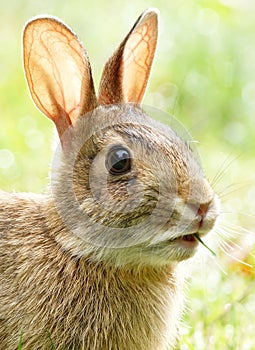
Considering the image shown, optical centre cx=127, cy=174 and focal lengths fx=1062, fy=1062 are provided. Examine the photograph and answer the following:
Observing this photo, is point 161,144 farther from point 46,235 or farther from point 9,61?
point 9,61

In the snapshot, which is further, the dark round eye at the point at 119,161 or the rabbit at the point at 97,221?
the dark round eye at the point at 119,161

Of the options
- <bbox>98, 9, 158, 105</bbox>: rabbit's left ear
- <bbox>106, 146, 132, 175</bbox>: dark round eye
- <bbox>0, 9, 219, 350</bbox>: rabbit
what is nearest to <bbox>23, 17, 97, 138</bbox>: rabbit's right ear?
<bbox>0, 9, 219, 350</bbox>: rabbit

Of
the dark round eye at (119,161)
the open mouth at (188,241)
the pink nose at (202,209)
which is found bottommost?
the open mouth at (188,241)

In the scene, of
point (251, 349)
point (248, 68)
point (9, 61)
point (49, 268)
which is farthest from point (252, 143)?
point (49, 268)

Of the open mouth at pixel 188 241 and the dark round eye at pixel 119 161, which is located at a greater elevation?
the dark round eye at pixel 119 161

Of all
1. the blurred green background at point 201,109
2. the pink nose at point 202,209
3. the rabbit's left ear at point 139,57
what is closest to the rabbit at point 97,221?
the pink nose at point 202,209

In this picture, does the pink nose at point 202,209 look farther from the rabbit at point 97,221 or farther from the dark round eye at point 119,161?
the dark round eye at point 119,161

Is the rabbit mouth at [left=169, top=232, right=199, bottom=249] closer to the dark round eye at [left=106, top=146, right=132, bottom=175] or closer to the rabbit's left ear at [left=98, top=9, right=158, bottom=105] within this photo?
the dark round eye at [left=106, top=146, right=132, bottom=175]

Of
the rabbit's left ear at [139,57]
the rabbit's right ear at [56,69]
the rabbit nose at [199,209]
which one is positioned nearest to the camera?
the rabbit nose at [199,209]
